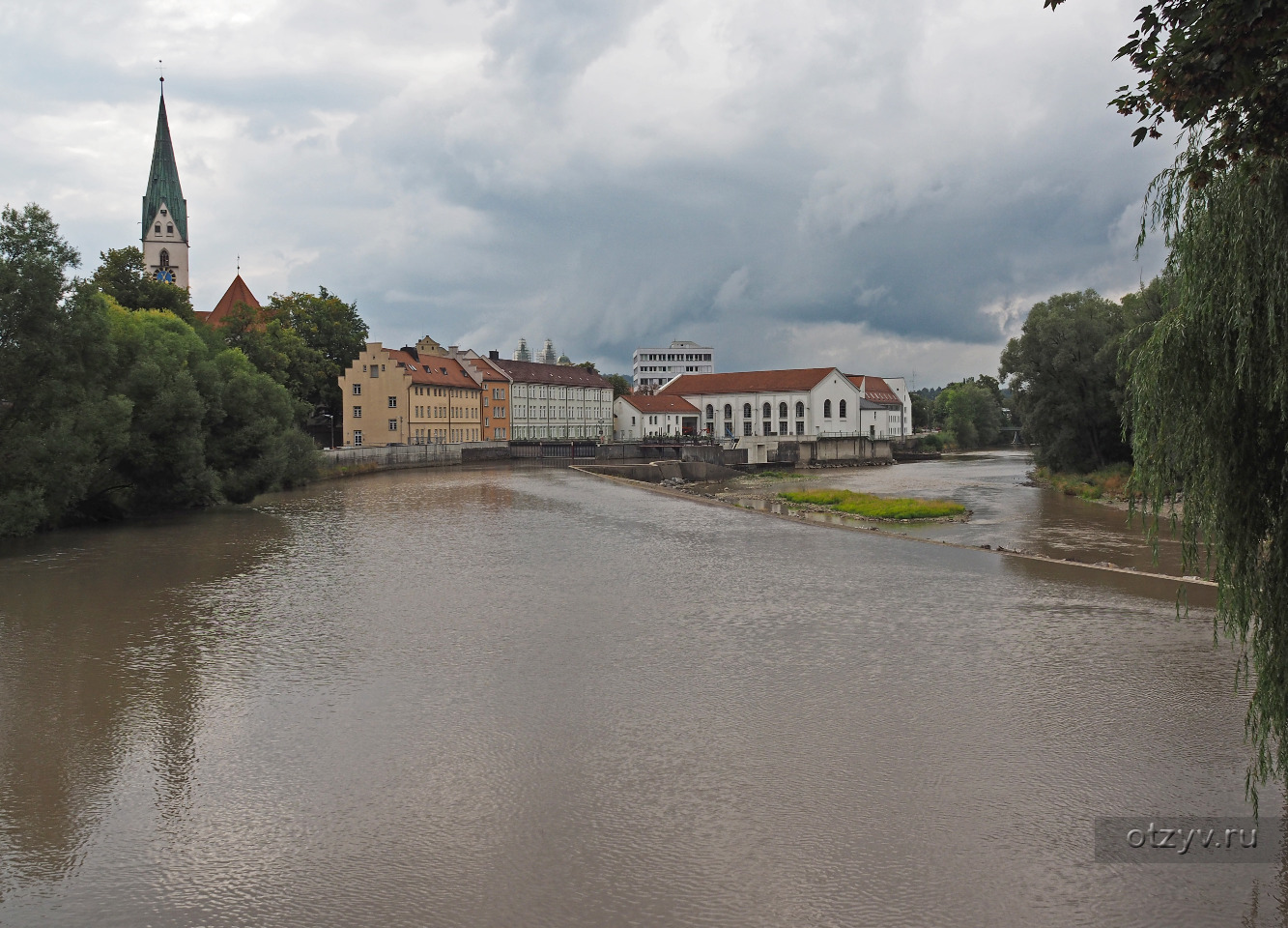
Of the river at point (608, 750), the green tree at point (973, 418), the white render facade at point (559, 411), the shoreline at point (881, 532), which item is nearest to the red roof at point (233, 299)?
the white render facade at point (559, 411)

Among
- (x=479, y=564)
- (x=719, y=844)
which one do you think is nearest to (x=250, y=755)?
(x=719, y=844)

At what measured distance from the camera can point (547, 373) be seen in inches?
3789

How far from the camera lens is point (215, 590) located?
20.1 m

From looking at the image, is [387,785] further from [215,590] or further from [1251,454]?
[215,590]

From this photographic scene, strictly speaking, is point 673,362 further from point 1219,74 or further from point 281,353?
point 1219,74

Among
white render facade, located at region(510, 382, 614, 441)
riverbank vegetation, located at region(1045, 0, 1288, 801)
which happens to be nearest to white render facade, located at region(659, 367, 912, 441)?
white render facade, located at region(510, 382, 614, 441)

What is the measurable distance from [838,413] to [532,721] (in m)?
93.3

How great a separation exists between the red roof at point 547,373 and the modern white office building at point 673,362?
6900 cm

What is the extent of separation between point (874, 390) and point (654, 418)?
102 feet

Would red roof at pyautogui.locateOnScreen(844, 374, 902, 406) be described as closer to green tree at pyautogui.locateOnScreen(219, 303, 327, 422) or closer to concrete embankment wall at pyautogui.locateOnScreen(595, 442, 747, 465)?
concrete embankment wall at pyautogui.locateOnScreen(595, 442, 747, 465)

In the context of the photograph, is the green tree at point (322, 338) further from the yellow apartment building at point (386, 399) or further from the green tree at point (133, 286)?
the green tree at point (133, 286)

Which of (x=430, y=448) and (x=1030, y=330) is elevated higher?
(x=1030, y=330)

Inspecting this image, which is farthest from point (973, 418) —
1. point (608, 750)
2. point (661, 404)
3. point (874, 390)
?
point (608, 750)

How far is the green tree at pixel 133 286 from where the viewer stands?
46031 mm
